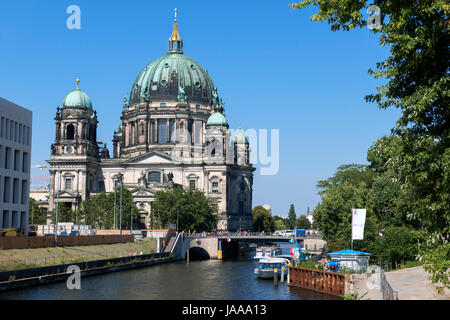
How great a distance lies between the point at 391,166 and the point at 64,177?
121203 mm

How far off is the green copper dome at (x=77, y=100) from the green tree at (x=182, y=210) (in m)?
30.7

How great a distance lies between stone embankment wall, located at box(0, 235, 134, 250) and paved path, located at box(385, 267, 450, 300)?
1440 inches

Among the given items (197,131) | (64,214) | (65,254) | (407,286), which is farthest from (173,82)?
(407,286)

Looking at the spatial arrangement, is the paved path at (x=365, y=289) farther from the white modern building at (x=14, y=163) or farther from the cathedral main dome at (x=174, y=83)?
the cathedral main dome at (x=174, y=83)

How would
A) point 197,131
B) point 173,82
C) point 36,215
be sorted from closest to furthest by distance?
point 36,215 < point 197,131 < point 173,82

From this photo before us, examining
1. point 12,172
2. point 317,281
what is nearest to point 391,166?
point 317,281

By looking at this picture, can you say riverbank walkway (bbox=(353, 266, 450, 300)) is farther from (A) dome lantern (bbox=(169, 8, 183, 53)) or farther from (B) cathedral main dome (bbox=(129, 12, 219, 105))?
(A) dome lantern (bbox=(169, 8, 183, 53))

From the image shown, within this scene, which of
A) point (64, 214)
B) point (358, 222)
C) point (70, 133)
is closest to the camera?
point (358, 222)

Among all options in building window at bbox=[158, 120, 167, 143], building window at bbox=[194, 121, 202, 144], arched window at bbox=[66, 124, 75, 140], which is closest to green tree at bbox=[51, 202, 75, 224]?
arched window at bbox=[66, 124, 75, 140]

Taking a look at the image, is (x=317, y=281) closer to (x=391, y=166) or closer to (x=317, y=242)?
(x=391, y=166)

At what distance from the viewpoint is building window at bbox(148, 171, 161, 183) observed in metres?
145

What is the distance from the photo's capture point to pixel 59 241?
73.1 m

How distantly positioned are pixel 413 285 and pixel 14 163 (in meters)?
50.8

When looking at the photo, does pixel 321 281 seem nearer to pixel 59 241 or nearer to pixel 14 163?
pixel 59 241
